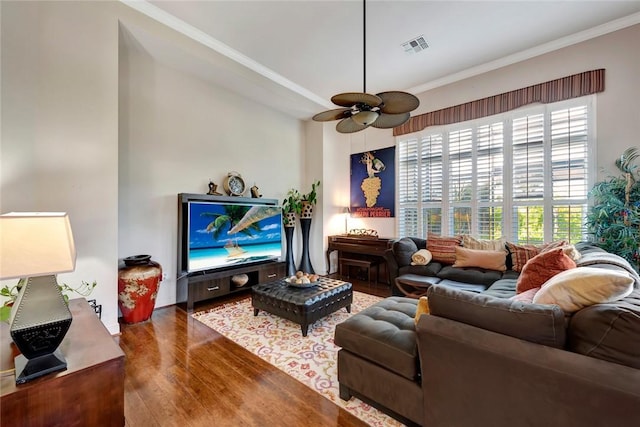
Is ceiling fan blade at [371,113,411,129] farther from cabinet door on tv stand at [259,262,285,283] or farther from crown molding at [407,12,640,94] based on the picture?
cabinet door on tv stand at [259,262,285,283]

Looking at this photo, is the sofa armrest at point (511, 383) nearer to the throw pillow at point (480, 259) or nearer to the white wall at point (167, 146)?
the throw pillow at point (480, 259)

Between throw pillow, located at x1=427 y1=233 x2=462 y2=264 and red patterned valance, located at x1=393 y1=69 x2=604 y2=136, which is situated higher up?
red patterned valance, located at x1=393 y1=69 x2=604 y2=136

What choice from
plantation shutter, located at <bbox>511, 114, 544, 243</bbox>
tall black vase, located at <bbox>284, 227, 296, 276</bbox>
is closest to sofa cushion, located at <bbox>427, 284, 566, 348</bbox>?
plantation shutter, located at <bbox>511, 114, 544, 243</bbox>

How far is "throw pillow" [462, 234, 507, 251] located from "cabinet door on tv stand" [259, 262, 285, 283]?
2.85m

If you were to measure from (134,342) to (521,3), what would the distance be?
17.1 feet

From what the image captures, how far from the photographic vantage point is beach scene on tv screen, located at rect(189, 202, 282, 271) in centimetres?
346

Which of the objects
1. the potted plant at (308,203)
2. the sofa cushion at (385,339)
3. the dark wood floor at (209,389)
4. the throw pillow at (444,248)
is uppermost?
the potted plant at (308,203)

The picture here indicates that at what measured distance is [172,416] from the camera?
A: 5.26 ft

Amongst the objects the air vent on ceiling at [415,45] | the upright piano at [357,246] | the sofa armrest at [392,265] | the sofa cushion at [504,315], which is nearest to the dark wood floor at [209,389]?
the sofa cushion at [504,315]

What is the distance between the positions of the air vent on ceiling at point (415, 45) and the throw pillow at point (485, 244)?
2668 mm

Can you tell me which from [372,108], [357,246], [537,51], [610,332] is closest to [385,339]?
[610,332]

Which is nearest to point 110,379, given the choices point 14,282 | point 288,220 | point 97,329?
point 97,329

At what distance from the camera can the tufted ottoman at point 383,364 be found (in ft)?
4.69

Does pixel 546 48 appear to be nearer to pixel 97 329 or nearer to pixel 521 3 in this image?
pixel 521 3
